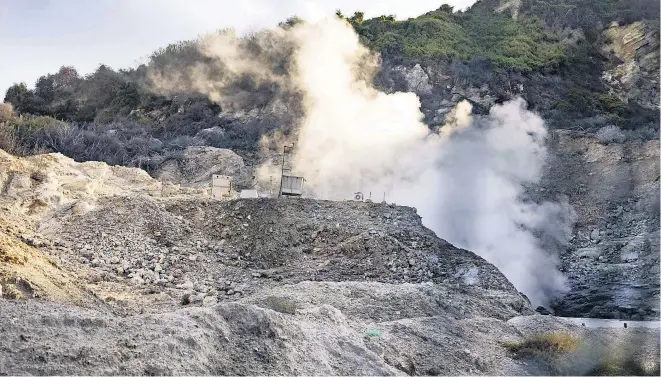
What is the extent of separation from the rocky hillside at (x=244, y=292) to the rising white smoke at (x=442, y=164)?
3.32m

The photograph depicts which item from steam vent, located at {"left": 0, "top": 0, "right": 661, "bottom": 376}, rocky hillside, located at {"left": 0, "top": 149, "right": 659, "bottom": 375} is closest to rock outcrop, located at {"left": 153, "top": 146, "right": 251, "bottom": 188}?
steam vent, located at {"left": 0, "top": 0, "right": 661, "bottom": 376}

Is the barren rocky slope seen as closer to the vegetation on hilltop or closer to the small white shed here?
the vegetation on hilltop

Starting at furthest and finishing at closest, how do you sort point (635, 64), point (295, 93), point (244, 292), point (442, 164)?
point (635, 64) → point (295, 93) → point (442, 164) → point (244, 292)

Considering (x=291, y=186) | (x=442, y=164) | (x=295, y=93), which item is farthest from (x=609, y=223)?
(x=295, y=93)

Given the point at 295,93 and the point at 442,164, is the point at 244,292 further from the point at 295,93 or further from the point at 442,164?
the point at 295,93

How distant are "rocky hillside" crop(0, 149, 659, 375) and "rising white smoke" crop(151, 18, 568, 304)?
332cm

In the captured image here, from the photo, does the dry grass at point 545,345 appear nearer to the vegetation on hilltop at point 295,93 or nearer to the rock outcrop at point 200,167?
the rock outcrop at point 200,167

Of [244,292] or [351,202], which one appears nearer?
[244,292]

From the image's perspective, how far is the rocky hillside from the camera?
626 cm

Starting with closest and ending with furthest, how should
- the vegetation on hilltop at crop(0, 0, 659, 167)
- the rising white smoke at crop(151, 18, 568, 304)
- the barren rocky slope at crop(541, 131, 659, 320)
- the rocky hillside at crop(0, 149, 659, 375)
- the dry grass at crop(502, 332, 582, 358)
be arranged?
the rocky hillside at crop(0, 149, 659, 375), the dry grass at crop(502, 332, 582, 358), the barren rocky slope at crop(541, 131, 659, 320), the rising white smoke at crop(151, 18, 568, 304), the vegetation on hilltop at crop(0, 0, 659, 167)

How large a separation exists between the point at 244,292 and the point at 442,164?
11887 millimetres

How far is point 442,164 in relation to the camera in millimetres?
22406

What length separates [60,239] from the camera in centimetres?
1325

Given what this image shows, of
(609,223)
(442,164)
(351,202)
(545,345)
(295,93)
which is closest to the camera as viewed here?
(545,345)
